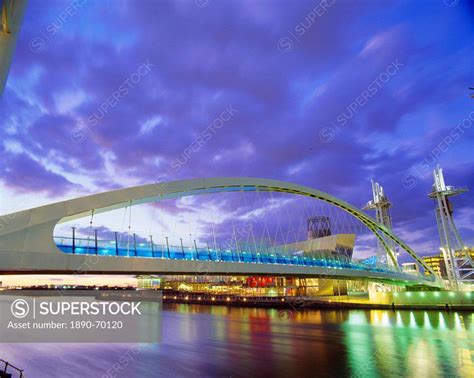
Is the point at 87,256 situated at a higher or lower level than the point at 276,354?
higher

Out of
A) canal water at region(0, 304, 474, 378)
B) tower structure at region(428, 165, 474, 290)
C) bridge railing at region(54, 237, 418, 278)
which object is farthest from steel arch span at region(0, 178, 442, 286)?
tower structure at region(428, 165, 474, 290)

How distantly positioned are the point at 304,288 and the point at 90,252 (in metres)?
54.8

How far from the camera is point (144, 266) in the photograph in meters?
17.6

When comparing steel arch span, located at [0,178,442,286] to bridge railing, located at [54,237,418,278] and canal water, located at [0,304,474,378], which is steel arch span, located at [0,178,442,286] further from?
canal water, located at [0,304,474,378]

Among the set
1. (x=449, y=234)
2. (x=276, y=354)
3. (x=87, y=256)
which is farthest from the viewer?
(x=449, y=234)

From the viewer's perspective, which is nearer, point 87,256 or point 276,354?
point 87,256

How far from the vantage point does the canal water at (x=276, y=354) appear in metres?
14.8

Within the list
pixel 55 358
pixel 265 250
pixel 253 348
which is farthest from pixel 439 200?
pixel 55 358

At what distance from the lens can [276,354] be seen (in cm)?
1802

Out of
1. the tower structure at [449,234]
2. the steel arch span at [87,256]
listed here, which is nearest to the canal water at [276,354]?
the steel arch span at [87,256]

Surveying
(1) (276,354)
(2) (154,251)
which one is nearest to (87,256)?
(2) (154,251)

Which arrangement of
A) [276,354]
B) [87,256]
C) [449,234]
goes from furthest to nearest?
[449,234]
[276,354]
[87,256]

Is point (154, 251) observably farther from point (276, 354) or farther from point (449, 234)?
point (449, 234)

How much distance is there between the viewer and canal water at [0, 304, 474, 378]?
14805 millimetres
